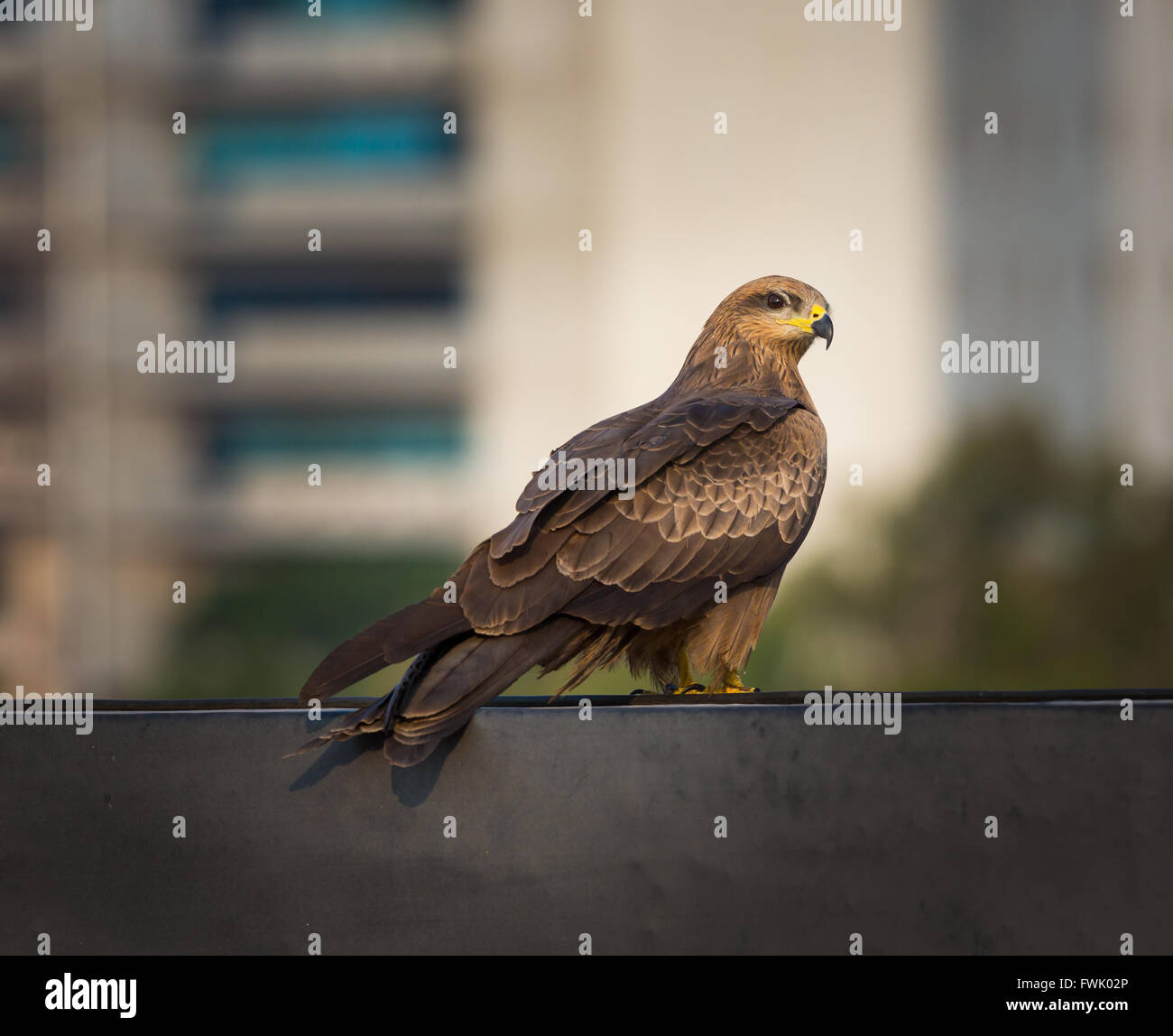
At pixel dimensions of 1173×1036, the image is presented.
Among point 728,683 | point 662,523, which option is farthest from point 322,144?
point 662,523

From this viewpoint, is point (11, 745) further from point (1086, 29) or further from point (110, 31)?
point (1086, 29)

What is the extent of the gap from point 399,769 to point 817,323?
137 inches

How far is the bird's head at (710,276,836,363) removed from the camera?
612 centimetres

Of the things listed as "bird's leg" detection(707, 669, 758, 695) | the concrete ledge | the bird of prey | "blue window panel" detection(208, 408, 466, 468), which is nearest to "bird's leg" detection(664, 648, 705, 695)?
the bird of prey

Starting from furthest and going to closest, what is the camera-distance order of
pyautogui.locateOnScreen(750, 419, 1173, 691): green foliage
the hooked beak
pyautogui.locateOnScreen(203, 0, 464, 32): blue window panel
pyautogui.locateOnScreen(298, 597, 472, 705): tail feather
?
pyautogui.locateOnScreen(203, 0, 464, 32): blue window panel < pyautogui.locateOnScreen(750, 419, 1173, 691): green foliage < the hooked beak < pyautogui.locateOnScreen(298, 597, 472, 705): tail feather

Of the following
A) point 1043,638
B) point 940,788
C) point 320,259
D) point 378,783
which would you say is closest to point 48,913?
point 378,783

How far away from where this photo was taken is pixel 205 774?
341 cm

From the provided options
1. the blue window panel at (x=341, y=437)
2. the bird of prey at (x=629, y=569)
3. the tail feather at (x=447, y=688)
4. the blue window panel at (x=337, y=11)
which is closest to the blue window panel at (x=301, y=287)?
the blue window panel at (x=341, y=437)

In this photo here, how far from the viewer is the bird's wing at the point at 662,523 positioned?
14.1 ft

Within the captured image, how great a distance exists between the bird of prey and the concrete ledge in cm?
30

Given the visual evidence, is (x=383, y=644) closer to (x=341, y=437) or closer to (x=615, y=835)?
(x=615, y=835)

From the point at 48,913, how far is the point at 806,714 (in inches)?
78.7

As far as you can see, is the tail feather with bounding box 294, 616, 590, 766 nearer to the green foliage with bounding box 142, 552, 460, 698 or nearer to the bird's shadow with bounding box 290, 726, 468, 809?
the bird's shadow with bounding box 290, 726, 468, 809

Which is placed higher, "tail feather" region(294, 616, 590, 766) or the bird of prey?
the bird of prey
